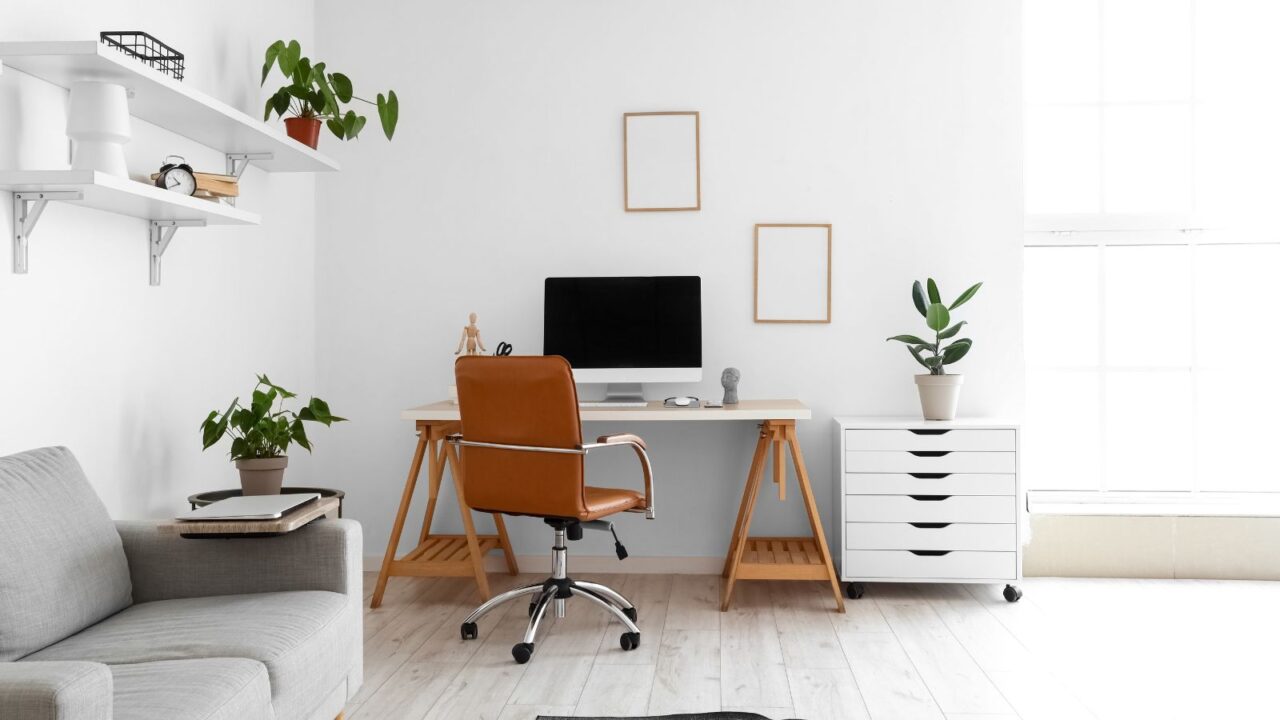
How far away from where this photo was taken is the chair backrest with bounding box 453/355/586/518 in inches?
122

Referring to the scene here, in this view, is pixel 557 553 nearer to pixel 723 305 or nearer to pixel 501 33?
Result: pixel 723 305

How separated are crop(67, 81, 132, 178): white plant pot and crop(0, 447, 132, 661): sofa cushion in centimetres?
74

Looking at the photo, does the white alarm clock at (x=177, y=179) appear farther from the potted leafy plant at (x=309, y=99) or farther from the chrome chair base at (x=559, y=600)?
the chrome chair base at (x=559, y=600)

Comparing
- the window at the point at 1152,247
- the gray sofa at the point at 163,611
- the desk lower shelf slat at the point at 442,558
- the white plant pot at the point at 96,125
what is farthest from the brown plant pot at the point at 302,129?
the window at the point at 1152,247

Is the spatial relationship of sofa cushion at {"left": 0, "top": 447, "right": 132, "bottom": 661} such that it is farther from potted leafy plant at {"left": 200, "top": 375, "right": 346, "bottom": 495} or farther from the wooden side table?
the wooden side table

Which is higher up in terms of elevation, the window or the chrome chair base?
the window

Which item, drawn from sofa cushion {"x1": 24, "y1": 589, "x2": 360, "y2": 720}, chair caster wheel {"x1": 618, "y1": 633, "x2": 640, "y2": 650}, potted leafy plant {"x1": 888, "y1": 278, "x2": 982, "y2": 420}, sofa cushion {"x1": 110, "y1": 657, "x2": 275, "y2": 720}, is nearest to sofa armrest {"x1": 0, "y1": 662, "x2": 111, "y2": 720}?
sofa cushion {"x1": 110, "y1": 657, "x2": 275, "y2": 720}

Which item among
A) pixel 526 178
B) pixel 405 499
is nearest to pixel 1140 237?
pixel 526 178

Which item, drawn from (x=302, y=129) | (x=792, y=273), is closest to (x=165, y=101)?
(x=302, y=129)

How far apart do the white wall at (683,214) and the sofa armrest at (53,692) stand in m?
2.86

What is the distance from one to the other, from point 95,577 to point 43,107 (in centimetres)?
128

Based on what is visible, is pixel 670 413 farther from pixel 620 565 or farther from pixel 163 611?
pixel 163 611

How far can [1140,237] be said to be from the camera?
167 inches

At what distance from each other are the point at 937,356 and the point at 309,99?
270cm
